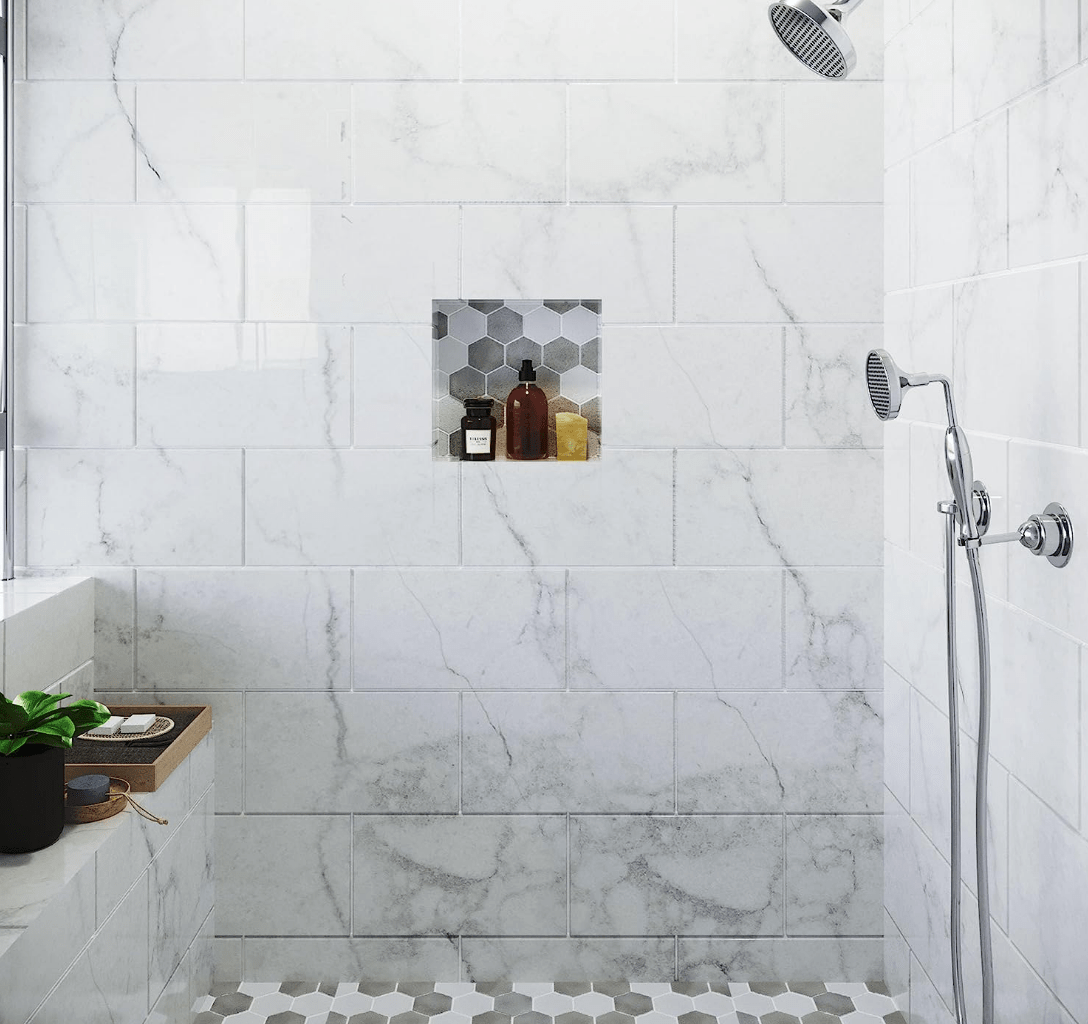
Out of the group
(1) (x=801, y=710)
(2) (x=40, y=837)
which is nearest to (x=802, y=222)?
(1) (x=801, y=710)

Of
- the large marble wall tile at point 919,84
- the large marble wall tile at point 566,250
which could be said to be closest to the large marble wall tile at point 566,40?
the large marble wall tile at point 566,250

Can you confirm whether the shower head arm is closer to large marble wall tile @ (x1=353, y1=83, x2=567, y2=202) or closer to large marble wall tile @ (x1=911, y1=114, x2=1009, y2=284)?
large marble wall tile @ (x1=911, y1=114, x2=1009, y2=284)

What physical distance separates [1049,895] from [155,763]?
1.43 metres

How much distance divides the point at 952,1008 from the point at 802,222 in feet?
4.89

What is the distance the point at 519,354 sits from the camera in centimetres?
245

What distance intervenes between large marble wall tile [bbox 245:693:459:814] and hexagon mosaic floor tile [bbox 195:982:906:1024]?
0.37 metres

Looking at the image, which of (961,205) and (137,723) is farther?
(137,723)

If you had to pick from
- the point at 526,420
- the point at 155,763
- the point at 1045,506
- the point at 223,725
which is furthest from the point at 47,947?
the point at 1045,506

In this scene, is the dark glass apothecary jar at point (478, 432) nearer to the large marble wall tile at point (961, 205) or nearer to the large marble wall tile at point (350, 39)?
the large marble wall tile at point (350, 39)

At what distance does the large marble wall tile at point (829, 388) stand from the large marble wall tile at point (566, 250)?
0.31m

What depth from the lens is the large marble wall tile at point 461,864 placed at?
7.62 ft

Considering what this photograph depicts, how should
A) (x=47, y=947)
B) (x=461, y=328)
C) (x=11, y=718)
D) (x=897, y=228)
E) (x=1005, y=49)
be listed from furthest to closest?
(x=461, y=328), (x=897, y=228), (x=1005, y=49), (x=11, y=718), (x=47, y=947)

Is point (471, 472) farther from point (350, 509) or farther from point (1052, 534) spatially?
point (1052, 534)

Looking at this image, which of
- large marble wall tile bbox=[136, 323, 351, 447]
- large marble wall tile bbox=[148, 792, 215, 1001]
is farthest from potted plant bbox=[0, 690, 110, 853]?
large marble wall tile bbox=[136, 323, 351, 447]
